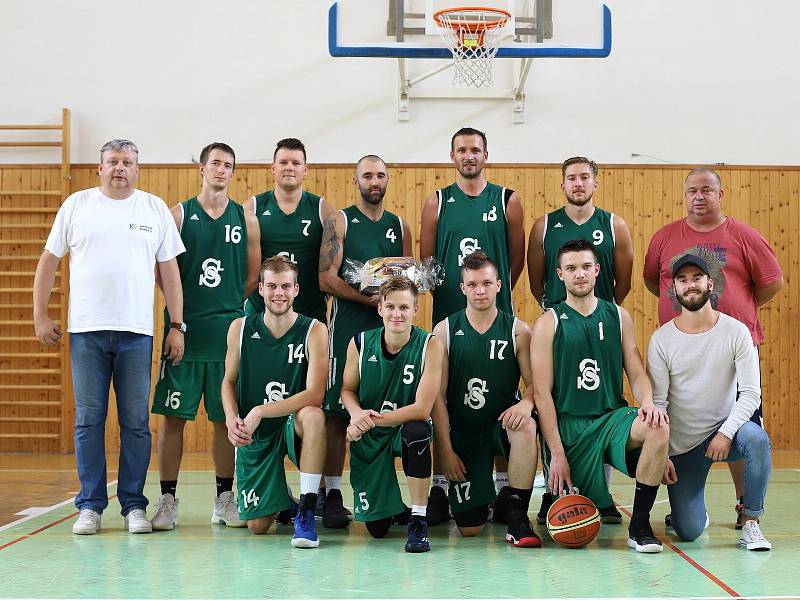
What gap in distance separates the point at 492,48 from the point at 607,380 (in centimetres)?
301

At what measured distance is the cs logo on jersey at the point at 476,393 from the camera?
15.0 ft

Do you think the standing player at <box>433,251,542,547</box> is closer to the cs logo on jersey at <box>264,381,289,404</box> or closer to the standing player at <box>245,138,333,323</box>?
the cs logo on jersey at <box>264,381,289,404</box>

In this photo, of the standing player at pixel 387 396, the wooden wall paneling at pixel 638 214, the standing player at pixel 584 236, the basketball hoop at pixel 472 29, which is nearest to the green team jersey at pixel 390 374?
the standing player at pixel 387 396

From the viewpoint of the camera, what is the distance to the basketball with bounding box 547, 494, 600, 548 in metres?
4.06

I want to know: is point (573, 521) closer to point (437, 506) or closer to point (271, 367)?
point (437, 506)

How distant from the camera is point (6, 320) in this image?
895 cm

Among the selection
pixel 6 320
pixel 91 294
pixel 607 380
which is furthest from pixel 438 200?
pixel 6 320

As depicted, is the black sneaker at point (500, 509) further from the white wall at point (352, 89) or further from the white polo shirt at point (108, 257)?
the white wall at point (352, 89)

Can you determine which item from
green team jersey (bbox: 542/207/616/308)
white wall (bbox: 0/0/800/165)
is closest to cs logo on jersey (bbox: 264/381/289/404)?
green team jersey (bbox: 542/207/616/308)

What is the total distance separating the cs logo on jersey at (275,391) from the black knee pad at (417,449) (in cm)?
69

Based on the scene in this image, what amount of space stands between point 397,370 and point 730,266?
1.96m

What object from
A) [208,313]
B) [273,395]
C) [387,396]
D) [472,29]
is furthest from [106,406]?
[472,29]

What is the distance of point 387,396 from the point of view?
14.6 feet

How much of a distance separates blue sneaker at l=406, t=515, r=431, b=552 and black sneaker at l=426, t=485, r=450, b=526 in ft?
1.90
